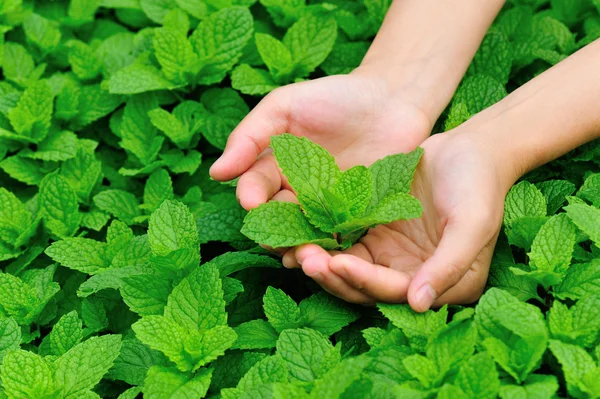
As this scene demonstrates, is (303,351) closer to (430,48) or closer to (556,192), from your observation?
(556,192)

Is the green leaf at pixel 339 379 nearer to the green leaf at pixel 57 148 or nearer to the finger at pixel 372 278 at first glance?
the finger at pixel 372 278

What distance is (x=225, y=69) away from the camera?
2176mm

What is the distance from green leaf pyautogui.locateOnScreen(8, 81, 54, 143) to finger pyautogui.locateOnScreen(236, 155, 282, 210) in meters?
0.78

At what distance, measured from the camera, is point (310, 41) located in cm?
222

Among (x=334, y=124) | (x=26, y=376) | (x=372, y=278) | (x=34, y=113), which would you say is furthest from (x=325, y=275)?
(x=34, y=113)

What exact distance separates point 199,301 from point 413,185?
0.60 metres

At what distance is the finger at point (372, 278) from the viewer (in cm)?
140

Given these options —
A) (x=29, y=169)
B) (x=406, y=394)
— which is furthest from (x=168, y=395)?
(x=29, y=169)

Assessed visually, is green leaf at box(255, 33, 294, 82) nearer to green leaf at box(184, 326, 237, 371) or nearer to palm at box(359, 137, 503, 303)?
palm at box(359, 137, 503, 303)

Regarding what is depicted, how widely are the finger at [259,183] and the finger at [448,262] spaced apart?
16.8 inches

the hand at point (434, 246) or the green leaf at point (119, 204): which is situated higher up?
the hand at point (434, 246)

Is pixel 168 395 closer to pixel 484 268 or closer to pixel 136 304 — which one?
pixel 136 304

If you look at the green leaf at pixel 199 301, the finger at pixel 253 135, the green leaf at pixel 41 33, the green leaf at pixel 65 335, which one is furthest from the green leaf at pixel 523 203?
the green leaf at pixel 41 33

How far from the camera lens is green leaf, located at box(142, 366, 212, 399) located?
1.32 metres
